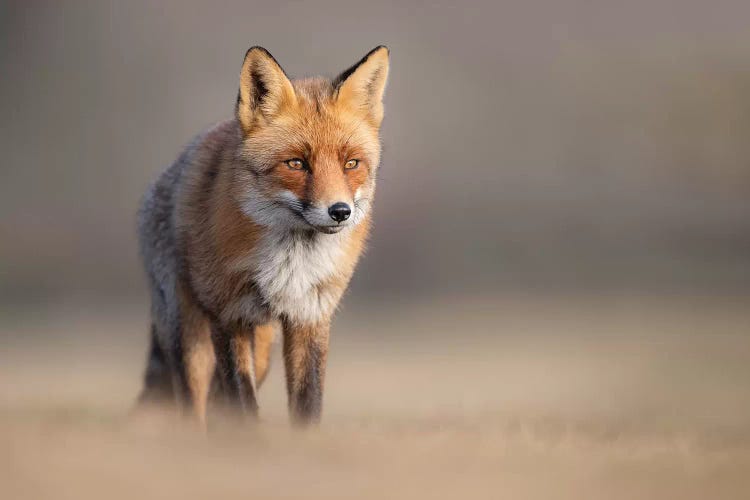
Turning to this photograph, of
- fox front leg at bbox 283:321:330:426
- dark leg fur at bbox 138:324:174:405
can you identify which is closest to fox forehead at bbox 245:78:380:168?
fox front leg at bbox 283:321:330:426

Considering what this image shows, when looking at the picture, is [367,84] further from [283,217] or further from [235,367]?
[235,367]

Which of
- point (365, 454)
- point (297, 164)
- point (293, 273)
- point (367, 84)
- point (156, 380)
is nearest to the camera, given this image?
point (365, 454)

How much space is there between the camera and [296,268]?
6688 mm

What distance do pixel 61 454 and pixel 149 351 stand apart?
3.05m

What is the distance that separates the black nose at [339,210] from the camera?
624 centimetres

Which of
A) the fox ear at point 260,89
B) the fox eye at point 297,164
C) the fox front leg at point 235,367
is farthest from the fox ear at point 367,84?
the fox front leg at point 235,367

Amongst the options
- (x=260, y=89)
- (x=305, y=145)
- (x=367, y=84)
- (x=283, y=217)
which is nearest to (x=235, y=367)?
(x=283, y=217)

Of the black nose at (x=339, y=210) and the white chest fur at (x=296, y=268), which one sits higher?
the black nose at (x=339, y=210)

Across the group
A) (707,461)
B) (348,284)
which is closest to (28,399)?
(348,284)

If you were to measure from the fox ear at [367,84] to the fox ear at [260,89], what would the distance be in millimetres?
298

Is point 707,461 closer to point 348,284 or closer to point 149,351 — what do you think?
point 348,284

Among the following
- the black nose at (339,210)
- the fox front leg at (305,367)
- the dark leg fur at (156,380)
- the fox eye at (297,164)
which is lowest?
the dark leg fur at (156,380)

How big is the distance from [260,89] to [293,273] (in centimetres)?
102

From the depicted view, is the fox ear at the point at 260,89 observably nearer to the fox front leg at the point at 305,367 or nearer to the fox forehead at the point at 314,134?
the fox forehead at the point at 314,134
